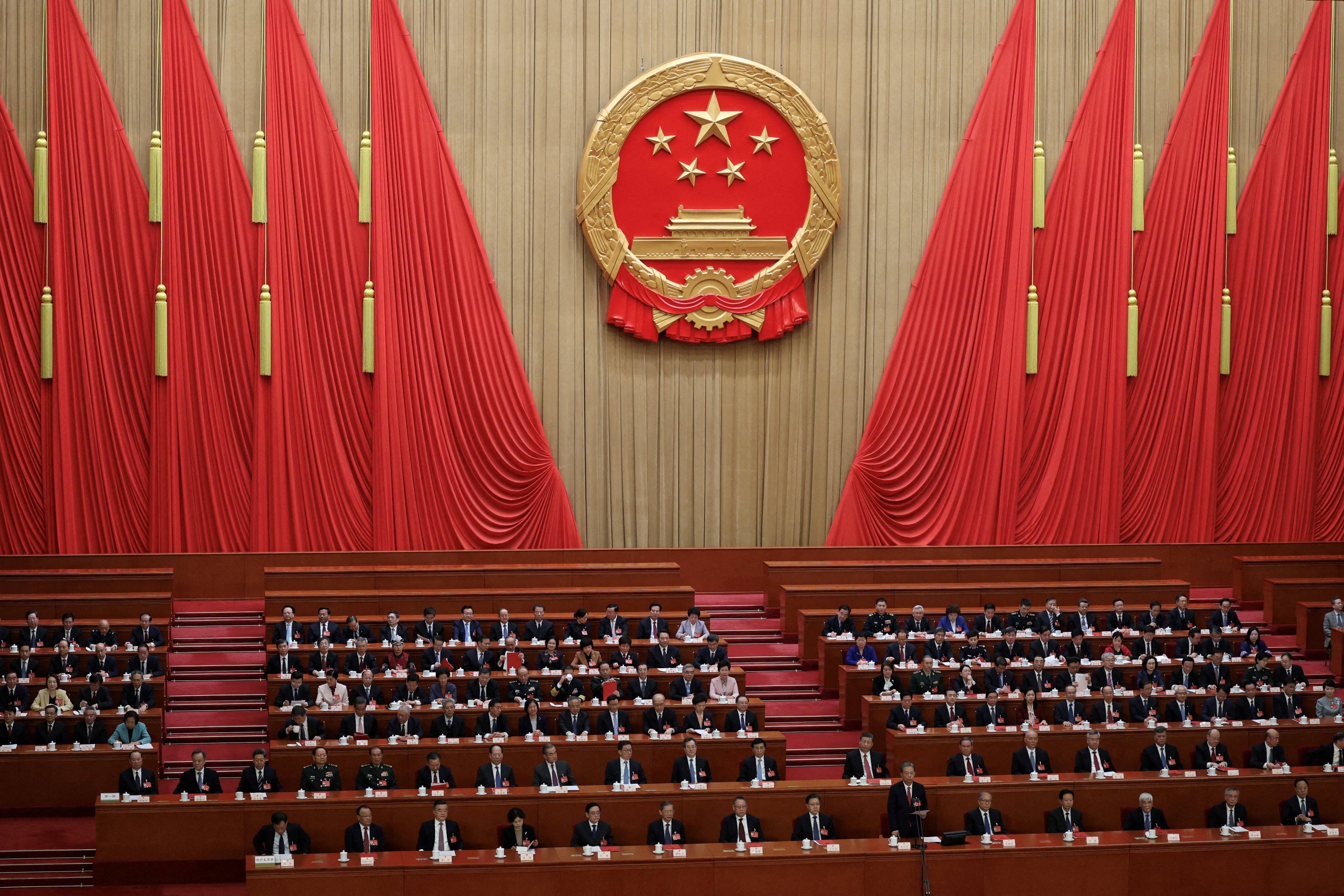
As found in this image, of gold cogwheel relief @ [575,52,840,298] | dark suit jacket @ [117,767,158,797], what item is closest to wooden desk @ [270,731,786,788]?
dark suit jacket @ [117,767,158,797]

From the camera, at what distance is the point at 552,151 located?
32.3 feet

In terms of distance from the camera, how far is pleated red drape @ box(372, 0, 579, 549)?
31.7 ft

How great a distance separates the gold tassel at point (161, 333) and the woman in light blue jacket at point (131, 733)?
2877mm

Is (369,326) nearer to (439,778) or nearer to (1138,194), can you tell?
(439,778)

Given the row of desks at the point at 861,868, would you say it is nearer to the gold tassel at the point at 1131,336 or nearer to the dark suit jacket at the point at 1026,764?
the dark suit jacket at the point at 1026,764

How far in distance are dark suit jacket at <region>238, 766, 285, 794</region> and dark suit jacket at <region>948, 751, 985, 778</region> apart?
123 inches

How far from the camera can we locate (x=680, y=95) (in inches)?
392

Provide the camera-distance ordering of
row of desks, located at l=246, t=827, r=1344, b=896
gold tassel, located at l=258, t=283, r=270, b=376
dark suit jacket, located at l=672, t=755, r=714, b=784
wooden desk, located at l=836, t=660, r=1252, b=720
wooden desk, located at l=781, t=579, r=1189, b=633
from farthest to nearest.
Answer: gold tassel, located at l=258, t=283, r=270, b=376, wooden desk, located at l=781, t=579, r=1189, b=633, wooden desk, located at l=836, t=660, r=1252, b=720, dark suit jacket, located at l=672, t=755, r=714, b=784, row of desks, located at l=246, t=827, r=1344, b=896

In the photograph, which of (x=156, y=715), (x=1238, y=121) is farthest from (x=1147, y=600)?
(x=156, y=715)

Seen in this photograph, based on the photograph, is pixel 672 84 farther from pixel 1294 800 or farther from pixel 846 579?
pixel 1294 800

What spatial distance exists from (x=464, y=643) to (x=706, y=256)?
130 inches

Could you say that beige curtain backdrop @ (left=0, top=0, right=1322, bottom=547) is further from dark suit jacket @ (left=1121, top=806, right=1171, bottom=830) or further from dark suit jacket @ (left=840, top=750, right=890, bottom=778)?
dark suit jacket @ (left=1121, top=806, right=1171, bottom=830)

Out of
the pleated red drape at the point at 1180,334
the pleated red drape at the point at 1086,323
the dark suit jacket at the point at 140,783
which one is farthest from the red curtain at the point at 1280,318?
the dark suit jacket at the point at 140,783

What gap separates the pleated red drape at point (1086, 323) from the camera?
10.3m
